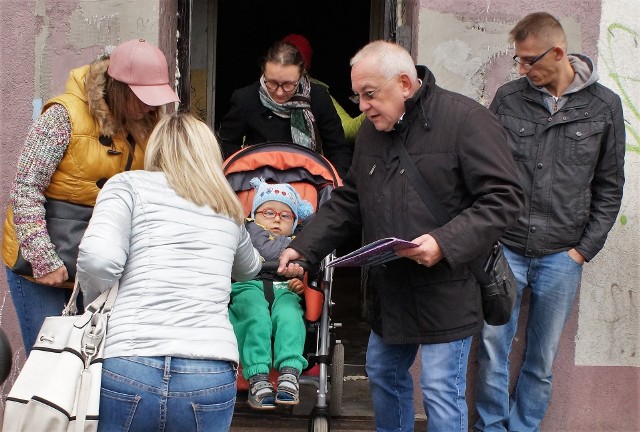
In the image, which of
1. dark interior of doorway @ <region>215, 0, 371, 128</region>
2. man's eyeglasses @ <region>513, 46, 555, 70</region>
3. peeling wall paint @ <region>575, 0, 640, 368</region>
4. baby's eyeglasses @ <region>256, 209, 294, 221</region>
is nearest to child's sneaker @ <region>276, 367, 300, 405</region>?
baby's eyeglasses @ <region>256, 209, 294, 221</region>

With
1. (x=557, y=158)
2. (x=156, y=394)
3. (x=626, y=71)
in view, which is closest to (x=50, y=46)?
(x=557, y=158)

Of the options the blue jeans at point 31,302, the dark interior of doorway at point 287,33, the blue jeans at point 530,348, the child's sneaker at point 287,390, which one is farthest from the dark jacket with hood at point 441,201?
the dark interior of doorway at point 287,33

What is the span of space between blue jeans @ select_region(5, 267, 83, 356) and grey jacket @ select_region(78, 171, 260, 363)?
0.93m

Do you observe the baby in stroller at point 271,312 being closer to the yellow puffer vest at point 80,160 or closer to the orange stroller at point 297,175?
the orange stroller at point 297,175

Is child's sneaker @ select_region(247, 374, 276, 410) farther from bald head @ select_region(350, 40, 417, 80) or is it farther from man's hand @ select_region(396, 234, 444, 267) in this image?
bald head @ select_region(350, 40, 417, 80)

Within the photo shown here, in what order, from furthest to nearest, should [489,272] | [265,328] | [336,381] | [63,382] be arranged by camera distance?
[336,381], [265,328], [489,272], [63,382]

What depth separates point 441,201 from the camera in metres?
3.94

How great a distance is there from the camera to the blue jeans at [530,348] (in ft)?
16.7

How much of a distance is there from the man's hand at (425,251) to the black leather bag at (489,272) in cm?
21

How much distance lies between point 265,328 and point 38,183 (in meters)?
1.31

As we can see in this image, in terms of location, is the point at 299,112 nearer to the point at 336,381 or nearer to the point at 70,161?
the point at 336,381

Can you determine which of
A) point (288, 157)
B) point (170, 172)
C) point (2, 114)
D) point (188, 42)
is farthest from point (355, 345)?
point (170, 172)

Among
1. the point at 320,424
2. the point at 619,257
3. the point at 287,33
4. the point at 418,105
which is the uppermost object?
the point at 287,33

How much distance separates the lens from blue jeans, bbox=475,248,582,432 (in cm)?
508
